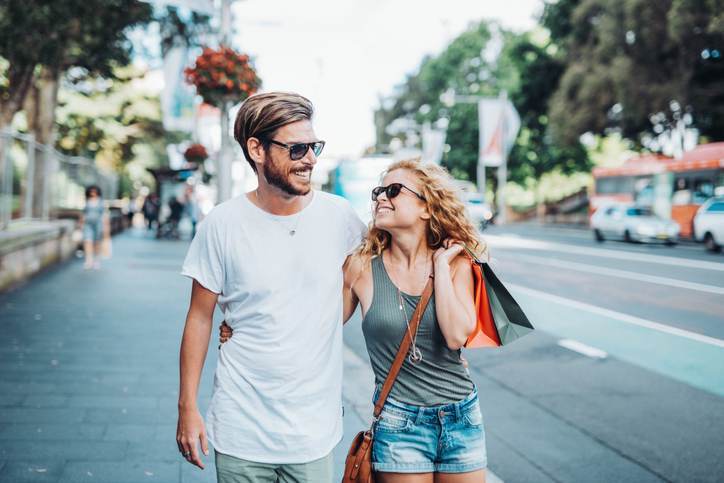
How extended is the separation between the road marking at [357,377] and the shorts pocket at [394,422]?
2701mm

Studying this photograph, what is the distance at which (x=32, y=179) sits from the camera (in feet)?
48.5

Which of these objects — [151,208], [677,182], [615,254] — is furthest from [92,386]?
[677,182]

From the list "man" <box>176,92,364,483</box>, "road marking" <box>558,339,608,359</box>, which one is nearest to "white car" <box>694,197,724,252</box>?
"road marking" <box>558,339,608,359</box>

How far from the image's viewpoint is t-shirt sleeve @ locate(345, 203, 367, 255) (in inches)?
101

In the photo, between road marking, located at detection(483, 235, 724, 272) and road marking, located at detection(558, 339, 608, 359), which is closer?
road marking, located at detection(558, 339, 608, 359)

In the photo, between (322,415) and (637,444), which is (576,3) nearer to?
(637,444)

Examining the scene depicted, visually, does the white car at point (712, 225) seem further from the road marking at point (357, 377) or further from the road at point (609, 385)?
the road marking at point (357, 377)

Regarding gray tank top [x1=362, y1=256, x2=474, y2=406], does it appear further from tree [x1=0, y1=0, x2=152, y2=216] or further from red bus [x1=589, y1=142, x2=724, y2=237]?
red bus [x1=589, y1=142, x2=724, y2=237]

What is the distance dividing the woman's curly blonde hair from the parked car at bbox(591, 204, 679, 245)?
78.4 feet

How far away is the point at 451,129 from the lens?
53594 mm

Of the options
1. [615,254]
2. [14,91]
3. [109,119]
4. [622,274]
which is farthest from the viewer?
[109,119]

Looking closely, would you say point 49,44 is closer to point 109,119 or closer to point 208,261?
point 208,261

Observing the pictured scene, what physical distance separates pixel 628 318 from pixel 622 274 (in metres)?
5.55

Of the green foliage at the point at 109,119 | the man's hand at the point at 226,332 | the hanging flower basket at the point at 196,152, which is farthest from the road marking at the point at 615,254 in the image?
the green foliage at the point at 109,119
